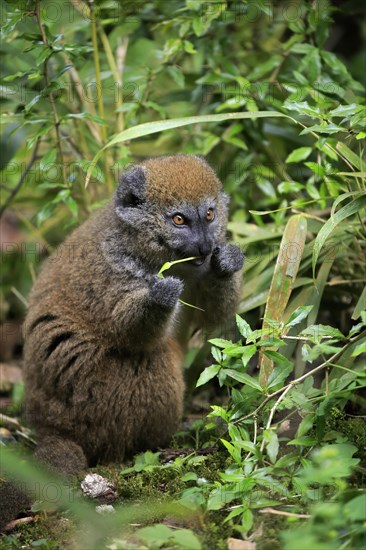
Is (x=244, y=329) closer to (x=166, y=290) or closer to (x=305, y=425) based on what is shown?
(x=305, y=425)

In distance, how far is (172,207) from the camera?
583 centimetres

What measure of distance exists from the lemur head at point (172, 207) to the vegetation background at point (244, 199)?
35 centimetres

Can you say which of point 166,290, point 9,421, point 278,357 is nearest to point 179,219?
point 166,290

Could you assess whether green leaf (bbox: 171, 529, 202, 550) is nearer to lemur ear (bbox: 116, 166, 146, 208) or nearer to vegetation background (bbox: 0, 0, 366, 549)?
vegetation background (bbox: 0, 0, 366, 549)

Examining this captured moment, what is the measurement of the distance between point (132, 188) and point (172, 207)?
15.1 inches

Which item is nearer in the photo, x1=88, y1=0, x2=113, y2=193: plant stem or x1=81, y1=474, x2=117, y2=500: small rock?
x1=81, y1=474, x2=117, y2=500: small rock

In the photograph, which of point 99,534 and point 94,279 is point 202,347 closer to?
point 94,279

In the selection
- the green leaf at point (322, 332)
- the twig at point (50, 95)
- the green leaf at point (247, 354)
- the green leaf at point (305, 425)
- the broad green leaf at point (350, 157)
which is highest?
the twig at point (50, 95)

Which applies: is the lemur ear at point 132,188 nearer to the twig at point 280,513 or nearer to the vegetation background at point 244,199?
the vegetation background at point 244,199

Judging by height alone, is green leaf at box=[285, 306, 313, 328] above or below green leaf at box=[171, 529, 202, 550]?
above

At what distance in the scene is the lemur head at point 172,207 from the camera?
19.0ft

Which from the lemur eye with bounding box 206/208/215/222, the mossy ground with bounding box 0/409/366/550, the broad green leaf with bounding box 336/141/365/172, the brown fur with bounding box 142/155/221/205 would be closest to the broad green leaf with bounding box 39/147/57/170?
the brown fur with bounding box 142/155/221/205

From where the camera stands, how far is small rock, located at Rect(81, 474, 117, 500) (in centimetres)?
539

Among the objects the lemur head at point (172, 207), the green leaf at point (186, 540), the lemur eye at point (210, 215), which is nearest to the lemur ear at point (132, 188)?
A: the lemur head at point (172, 207)
